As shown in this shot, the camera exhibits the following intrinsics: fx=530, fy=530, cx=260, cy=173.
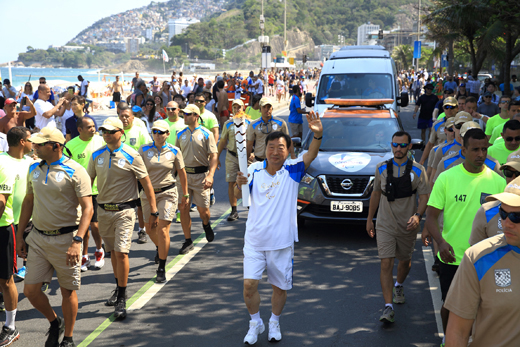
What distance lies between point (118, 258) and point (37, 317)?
1.06 m

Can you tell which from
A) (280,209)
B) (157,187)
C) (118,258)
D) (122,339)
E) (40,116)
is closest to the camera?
(280,209)

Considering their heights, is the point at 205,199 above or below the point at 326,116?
below

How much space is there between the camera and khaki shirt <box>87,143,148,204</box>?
569cm

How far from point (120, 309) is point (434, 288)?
356 cm

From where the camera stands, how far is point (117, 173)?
571 cm

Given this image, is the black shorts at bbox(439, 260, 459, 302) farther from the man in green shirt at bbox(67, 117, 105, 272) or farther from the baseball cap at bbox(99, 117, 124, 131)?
the man in green shirt at bbox(67, 117, 105, 272)

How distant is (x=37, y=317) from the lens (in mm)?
5594

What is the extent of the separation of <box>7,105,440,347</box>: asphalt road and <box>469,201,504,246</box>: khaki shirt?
69.1 inches

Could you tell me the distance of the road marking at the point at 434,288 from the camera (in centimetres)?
524

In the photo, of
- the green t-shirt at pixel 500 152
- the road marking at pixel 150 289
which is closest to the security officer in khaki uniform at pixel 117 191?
the road marking at pixel 150 289

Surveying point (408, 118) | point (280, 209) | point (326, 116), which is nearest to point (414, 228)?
point (280, 209)

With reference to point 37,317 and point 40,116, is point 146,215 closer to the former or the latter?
point 37,317

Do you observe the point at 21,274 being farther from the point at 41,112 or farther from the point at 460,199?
the point at 460,199

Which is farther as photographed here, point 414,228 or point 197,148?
point 197,148
